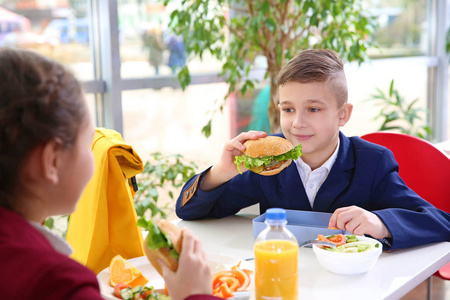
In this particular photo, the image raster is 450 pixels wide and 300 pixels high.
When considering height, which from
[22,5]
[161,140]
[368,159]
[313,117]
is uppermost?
[22,5]

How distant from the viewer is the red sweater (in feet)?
2.43

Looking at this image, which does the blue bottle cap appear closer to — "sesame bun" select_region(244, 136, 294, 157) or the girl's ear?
the girl's ear

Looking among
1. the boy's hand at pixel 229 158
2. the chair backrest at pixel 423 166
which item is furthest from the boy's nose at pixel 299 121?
the chair backrest at pixel 423 166

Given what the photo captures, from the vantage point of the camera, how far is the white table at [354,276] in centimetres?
123

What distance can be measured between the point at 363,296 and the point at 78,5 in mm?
2293

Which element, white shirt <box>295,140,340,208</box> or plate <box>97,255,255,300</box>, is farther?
white shirt <box>295,140,340,208</box>

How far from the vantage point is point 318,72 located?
174cm

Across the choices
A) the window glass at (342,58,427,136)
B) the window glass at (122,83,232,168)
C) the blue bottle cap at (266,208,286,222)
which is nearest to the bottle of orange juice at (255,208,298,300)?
the blue bottle cap at (266,208,286,222)

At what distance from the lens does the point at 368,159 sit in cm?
172

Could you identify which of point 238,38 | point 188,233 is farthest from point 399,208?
point 238,38

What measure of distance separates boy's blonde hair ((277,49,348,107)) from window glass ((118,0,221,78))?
1.38 metres

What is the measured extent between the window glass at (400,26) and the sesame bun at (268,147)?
142 inches

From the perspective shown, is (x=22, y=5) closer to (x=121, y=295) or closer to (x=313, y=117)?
(x=313, y=117)

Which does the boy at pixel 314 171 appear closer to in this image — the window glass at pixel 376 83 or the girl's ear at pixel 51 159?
the girl's ear at pixel 51 159
